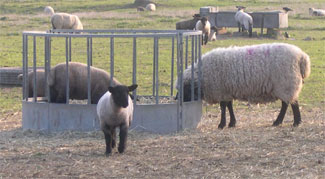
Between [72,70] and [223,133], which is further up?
[72,70]

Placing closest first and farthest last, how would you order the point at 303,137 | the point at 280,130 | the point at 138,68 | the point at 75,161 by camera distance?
the point at 75,161
the point at 303,137
the point at 280,130
the point at 138,68

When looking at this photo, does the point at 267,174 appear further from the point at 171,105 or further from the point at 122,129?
the point at 171,105

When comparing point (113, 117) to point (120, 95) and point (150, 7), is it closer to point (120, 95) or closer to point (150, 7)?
point (120, 95)

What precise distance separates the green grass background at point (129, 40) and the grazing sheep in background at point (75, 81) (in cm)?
182

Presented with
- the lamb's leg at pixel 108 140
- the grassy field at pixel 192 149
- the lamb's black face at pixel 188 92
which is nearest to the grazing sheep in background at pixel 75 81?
the grassy field at pixel 192 149

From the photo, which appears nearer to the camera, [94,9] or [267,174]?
[267,174]

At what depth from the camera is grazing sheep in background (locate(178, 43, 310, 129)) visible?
11.4 meters

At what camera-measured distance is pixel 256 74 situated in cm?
1138

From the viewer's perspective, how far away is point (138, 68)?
62.7ft

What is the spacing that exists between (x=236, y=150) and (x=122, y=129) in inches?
59.8

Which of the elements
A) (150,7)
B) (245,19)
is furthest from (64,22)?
(150,7)

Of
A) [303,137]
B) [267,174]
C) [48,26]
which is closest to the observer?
[267,174]

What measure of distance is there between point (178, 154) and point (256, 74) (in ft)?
9.99

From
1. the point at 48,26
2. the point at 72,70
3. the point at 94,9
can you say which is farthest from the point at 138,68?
the point at 94,9
